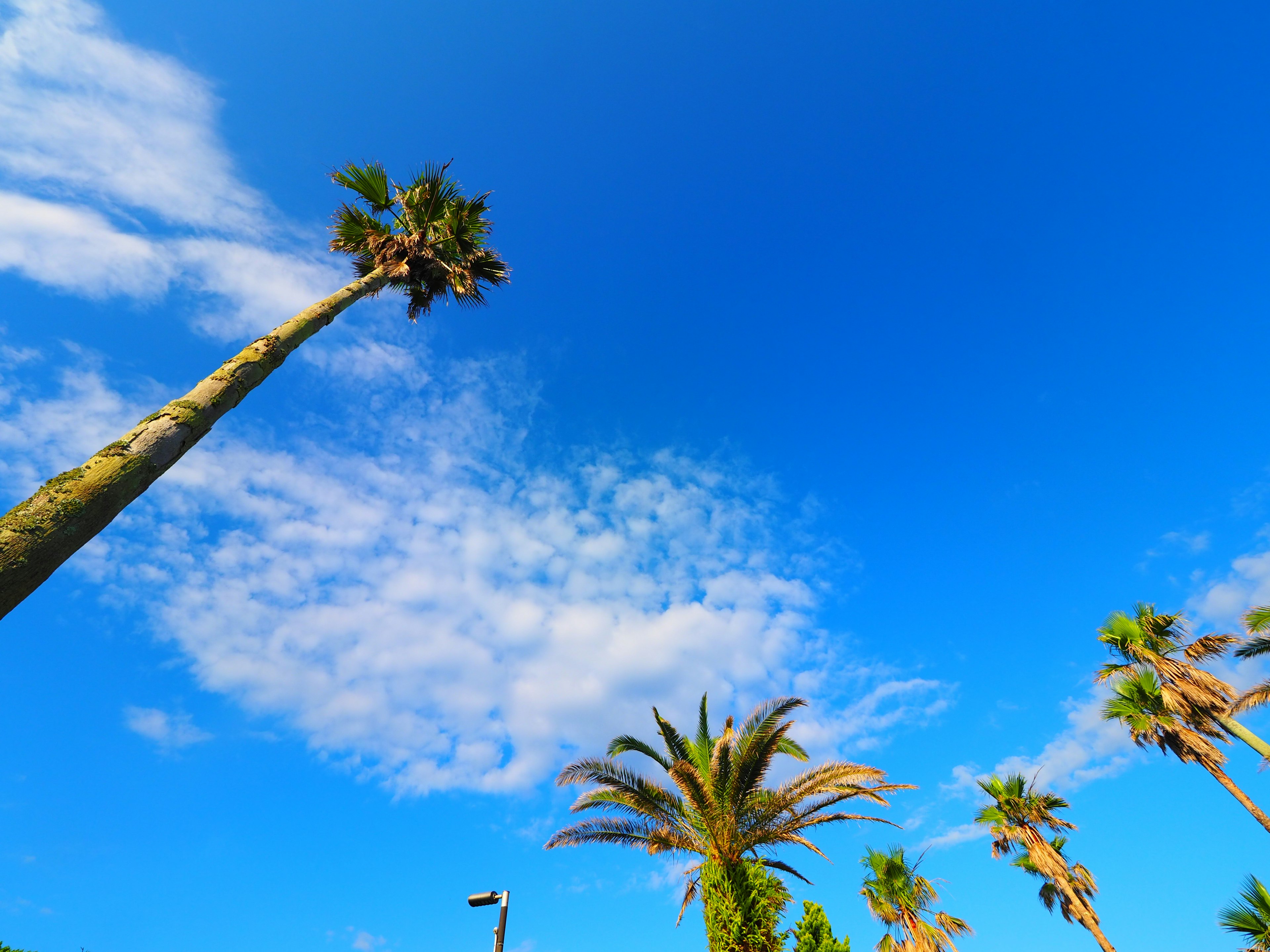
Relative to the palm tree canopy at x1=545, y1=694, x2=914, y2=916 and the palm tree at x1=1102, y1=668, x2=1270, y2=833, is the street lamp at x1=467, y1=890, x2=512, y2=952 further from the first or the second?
the palm tree at x1=1102, y1=668, x2=1270, y2=833

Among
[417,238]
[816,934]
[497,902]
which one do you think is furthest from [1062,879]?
[417,238]

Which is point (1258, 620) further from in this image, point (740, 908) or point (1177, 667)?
point (740, 908)

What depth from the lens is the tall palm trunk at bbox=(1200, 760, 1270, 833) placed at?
63.9 feet

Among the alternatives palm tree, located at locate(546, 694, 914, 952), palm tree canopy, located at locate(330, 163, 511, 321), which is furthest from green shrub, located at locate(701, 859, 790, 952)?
palm tree canopy, located at locate(330, 163, 511, 321)

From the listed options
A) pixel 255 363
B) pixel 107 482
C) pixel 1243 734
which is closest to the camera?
pixel 107 482

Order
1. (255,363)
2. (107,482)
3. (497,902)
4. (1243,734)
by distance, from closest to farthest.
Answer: (107,482)
(255,363)
(497,902)
(1243,734)

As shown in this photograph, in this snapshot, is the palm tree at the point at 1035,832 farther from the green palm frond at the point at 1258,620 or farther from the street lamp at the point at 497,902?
the street lamp at the point at 497,902

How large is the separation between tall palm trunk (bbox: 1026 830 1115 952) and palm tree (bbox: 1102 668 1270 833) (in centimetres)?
583

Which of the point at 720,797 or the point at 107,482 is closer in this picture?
the point at 107,482

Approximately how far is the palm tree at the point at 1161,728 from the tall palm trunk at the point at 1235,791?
0.01 m

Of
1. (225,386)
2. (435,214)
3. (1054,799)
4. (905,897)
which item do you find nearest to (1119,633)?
(1054,799)

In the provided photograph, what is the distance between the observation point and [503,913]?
40.4 ft

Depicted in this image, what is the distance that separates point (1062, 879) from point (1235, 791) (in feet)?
23.2

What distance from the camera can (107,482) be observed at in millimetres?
3797
